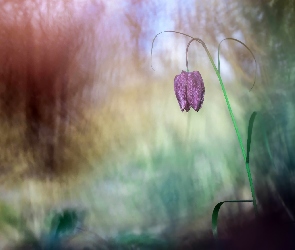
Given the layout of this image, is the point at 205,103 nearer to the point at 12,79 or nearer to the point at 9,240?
the point at 12,79

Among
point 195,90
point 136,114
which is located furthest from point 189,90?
point 136,114

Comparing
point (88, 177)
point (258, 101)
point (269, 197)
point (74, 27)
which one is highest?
point (74, 27)

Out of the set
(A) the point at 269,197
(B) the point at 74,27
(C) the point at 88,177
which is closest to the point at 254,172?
(A) the point at 269,197

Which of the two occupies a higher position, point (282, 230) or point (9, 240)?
point (9, 240)
